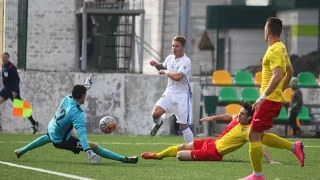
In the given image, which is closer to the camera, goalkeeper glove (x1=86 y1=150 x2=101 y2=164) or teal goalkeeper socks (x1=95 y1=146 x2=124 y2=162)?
goalkeeper glove (x1=86 y1=150 x2=101 y2=164)

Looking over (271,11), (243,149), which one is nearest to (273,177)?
(243,149)

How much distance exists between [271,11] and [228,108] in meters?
12.7

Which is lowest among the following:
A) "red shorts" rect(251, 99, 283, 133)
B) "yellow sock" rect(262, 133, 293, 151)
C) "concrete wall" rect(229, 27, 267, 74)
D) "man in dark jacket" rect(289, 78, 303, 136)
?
"man in dark jacket" rect(289, 78, 303, 136)

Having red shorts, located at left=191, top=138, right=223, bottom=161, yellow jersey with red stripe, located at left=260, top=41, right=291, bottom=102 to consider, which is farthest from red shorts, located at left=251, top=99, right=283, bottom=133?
red shorts, located at left=191, top=138, right=223, bottom=161

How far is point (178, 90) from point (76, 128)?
4.03 m

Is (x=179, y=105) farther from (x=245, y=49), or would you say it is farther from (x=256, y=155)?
(x=245, y=49)

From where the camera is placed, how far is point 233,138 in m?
16.8

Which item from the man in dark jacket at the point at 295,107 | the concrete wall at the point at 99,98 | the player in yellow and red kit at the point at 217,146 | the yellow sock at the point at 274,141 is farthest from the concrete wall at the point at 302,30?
the yellow sock at the point at 274,141

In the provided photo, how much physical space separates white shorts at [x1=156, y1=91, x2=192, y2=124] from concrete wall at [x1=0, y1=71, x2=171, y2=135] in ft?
31.8

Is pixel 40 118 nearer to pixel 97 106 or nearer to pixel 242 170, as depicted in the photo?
pixel 97 106

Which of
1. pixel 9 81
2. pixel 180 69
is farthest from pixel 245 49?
pixel 180 69

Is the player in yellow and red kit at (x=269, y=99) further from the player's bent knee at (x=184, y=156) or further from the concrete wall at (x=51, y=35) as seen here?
the concrete wall at (x=51, y=35)

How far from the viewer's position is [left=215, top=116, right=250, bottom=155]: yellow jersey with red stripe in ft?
54.9

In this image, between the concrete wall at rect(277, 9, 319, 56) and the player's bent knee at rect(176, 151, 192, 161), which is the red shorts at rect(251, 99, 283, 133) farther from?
the concrete wall at rect(277, 9, 319, 56)
